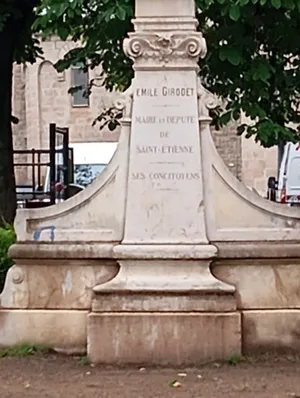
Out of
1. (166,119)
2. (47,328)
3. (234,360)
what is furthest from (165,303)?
(166,119)

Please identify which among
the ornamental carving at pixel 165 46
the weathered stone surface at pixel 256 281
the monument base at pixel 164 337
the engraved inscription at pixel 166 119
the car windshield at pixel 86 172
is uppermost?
the car windshield at pixel 86 172

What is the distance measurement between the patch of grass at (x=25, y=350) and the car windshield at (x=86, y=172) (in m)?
22.1

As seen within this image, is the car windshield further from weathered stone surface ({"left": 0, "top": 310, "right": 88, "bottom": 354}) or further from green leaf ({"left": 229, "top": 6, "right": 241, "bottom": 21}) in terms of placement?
→ weathered stone surface ({"left": 0, "top": 310, "right": 88, "bottom": 354})

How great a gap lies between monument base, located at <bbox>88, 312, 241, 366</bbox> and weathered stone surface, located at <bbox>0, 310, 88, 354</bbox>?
0.33 metres

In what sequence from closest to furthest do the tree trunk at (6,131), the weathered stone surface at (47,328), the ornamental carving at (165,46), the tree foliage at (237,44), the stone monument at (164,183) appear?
the stone monument at (164,183) < the ornamental carving at (165,46) < the weathered stone surface at (47,328) < the tree foliage at (237,44) < the tree trunk at (6,131)

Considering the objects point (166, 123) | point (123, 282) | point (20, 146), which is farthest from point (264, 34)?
point (20, 146)

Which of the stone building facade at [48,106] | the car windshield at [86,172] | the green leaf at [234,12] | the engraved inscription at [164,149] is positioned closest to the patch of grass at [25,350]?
the engraved inscription at [164,149]

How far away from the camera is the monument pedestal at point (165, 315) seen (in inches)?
344

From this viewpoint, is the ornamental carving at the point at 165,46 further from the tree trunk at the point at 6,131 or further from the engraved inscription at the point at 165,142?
the tree trunk at the point at 6,131

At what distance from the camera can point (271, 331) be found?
9008 millimetres

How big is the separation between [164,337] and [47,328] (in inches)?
41.7

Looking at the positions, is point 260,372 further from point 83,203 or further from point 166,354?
point 83,203

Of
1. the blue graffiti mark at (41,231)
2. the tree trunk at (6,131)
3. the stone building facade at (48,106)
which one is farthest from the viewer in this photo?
the stone building facade at (48,106)

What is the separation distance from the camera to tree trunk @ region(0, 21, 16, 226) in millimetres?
15539
